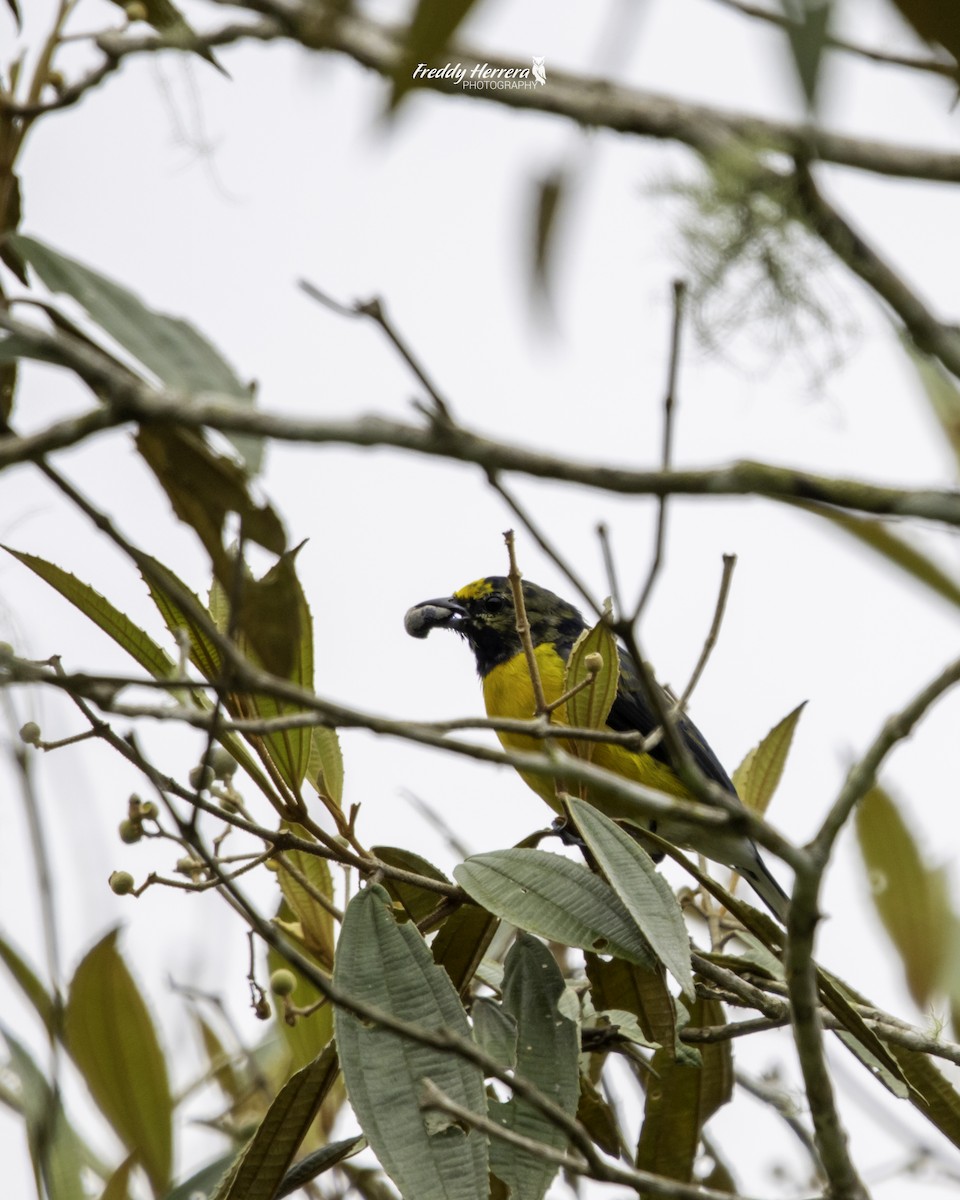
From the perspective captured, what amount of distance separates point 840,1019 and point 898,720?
1074mm

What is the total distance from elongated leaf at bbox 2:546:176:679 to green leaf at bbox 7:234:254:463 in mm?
556

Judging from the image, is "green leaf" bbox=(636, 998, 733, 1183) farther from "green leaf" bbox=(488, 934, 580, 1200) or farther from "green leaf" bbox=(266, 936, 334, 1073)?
"green leaf" bbox=(266, 936, 334, 1073)

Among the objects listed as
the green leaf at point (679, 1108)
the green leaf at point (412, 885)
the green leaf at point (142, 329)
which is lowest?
the green leaf at point (679, 1108)

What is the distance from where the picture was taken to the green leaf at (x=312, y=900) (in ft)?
9.10

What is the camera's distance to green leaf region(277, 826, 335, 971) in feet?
9.10

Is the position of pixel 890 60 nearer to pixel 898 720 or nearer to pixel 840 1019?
pixel 898 720

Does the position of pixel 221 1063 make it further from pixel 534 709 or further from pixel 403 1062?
pixel 403 1062

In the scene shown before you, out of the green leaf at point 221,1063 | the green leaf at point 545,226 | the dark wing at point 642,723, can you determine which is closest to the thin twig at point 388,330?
the green leaf at point 545,226

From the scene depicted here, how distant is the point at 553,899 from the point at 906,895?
46.1 inches

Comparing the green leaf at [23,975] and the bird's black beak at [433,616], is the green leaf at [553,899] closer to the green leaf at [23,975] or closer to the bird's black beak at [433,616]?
the green leaf at [23,975]

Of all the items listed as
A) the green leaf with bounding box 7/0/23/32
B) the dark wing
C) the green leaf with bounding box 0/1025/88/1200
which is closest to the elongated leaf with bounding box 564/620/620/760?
the green leaf with bounding box 0/1025/88/1200

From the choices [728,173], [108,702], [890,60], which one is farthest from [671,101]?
[108,702]

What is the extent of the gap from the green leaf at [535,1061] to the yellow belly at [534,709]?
1749mm

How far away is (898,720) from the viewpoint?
146cm
